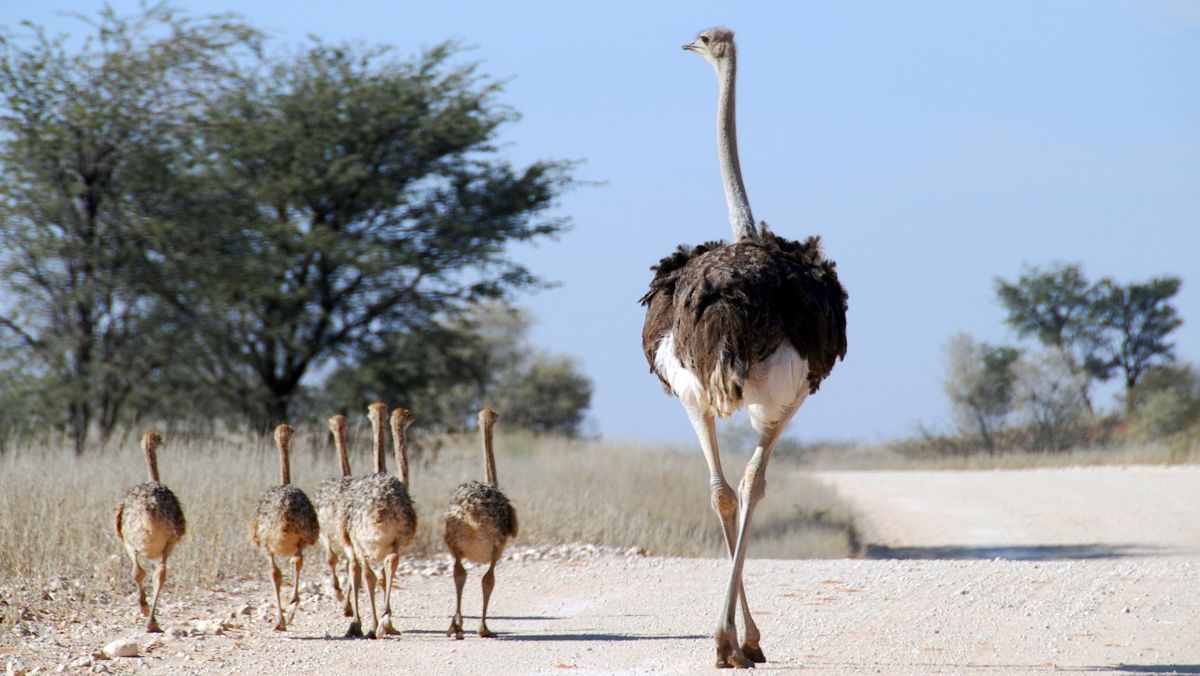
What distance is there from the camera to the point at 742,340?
6168mm

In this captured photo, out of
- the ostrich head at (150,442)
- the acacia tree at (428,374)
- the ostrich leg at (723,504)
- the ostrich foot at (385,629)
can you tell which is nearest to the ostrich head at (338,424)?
the ostrich head at (150,442)

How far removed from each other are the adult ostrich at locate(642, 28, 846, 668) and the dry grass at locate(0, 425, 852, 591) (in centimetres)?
475

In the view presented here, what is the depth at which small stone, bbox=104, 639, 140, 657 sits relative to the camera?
7.35 metres

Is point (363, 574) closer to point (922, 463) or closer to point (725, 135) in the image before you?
point (725, 135)

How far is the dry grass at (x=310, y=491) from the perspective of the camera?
9.98 meters

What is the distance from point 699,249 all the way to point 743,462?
15212mm

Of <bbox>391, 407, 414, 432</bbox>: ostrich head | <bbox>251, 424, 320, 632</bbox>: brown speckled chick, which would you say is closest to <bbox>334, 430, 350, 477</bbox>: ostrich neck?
<bbox>391, 407, 414, 432</bbox>: ostrich head

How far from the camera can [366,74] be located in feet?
73.7

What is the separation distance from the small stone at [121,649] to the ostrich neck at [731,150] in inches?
148

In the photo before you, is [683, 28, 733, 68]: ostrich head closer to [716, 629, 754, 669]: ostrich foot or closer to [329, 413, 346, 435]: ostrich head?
[329, 413, 346, 435]: ostrich head

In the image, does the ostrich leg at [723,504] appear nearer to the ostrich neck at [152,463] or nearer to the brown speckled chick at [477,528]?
the brown speckled chick at [477,528]

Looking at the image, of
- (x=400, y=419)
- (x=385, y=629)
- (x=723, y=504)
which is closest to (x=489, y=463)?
(x=400, y=419)

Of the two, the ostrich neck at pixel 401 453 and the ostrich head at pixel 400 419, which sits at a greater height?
the ostrich head at pixel 400 419

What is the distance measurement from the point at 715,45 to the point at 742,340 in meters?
2.70
